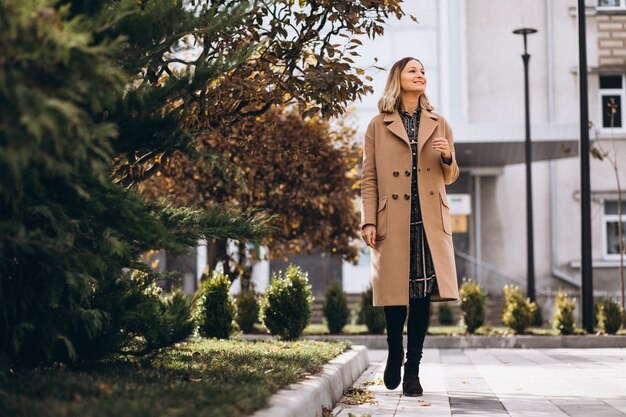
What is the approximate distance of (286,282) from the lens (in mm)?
11953

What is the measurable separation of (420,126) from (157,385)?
2977mm

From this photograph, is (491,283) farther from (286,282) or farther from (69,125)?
(69,125)

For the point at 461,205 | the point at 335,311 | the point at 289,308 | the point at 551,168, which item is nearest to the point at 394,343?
the point at 289,308

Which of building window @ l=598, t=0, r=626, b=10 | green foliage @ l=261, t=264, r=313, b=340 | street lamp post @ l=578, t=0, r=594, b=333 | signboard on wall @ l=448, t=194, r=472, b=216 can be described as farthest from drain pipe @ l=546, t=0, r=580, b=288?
green foliage @ l=261, t=264, r=313, b=340

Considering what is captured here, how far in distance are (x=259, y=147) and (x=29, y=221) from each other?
13.0ft

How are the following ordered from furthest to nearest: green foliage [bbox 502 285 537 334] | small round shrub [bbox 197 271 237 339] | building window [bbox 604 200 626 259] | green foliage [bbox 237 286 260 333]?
building window [bbox 604 200 626 259] < green foliage [bbox 502 285 537 334] < green foliage [bbox 237 286 260 333] < small round shrub [bbox 197 271 237 339]

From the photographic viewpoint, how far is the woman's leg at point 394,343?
7273 mm

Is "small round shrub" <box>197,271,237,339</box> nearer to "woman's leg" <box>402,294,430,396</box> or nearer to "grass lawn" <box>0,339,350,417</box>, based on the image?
"grass lawn" <box>0,339,350,417</box>

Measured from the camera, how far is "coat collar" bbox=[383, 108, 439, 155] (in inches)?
285

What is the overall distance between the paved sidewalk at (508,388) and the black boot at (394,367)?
3.7 inches

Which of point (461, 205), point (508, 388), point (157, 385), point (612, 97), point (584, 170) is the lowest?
point (508, 388)

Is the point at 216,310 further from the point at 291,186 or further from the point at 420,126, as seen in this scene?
the point at 291,186

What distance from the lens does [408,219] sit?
281 inches

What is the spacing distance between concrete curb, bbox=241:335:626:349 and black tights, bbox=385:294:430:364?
333 inches
